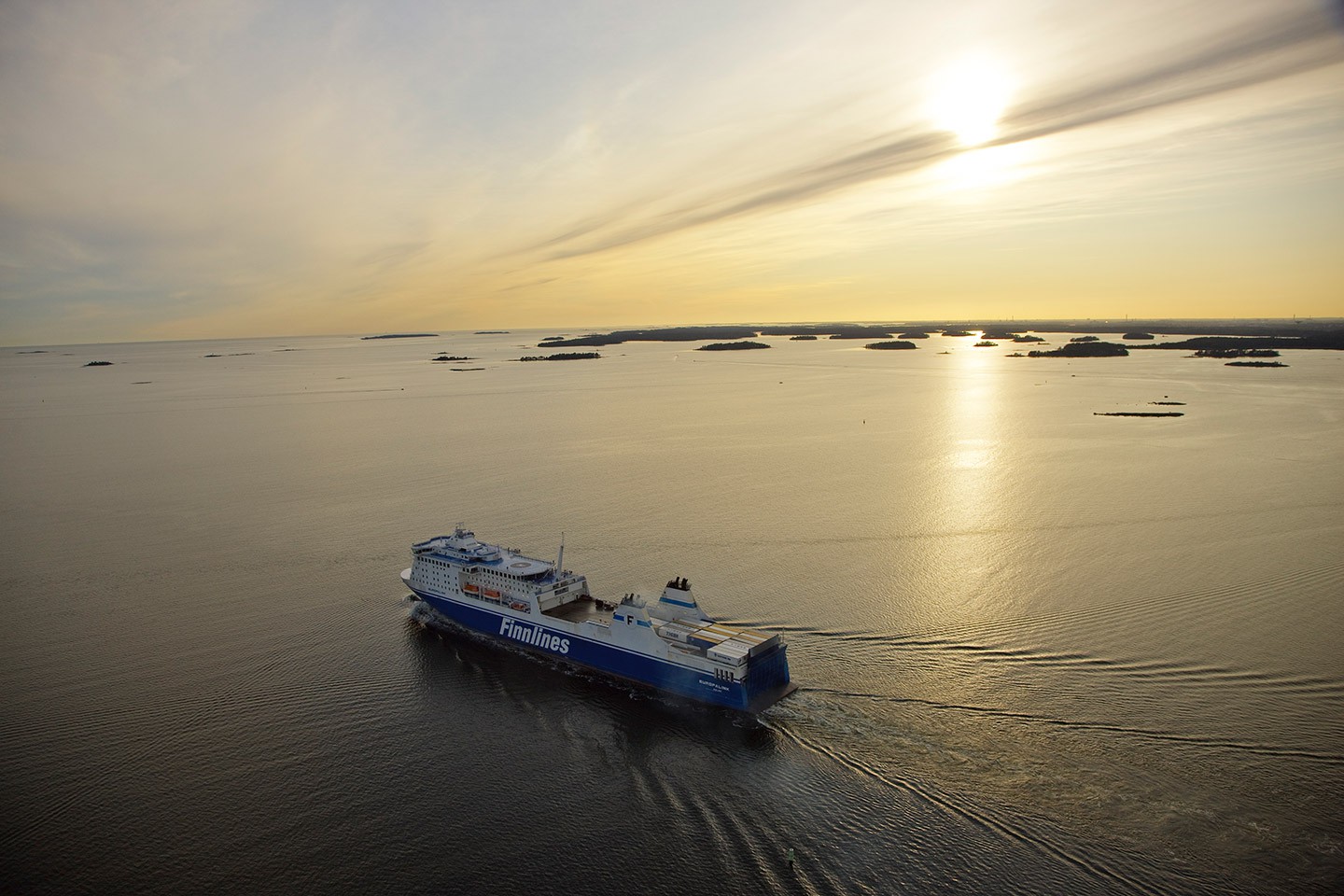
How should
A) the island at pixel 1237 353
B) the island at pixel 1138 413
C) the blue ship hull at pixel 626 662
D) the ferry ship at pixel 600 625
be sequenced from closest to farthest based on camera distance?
the blue ship hull at pixel 626 662 < the ferry ship at pixel 600 625 < the island at pixel 1138 413 < the island at pixel 1237 353

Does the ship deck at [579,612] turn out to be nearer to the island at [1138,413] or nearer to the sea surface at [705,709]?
the sea surface at [705,709]

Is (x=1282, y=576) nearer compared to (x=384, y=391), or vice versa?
(x=1282, y=576)

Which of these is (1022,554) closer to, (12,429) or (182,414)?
(182,414)

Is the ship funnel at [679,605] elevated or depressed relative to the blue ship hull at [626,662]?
elevated

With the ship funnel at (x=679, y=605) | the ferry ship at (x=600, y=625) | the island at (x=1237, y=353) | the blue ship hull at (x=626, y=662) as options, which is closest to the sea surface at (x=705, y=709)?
the blue ship hull at (x=626, y=662)

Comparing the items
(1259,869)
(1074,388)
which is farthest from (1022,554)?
(1074,388)

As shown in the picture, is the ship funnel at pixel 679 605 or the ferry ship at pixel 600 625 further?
the ship funnel at pixel 679 605

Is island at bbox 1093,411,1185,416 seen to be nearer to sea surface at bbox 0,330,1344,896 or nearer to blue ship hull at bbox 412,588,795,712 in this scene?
sea surface at bbox 0,330,1344,896
